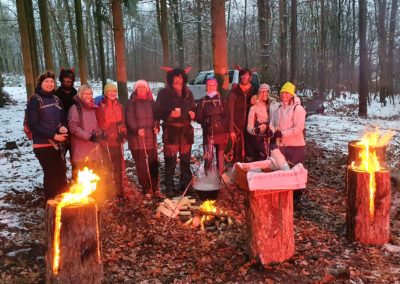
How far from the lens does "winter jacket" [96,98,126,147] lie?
18.3ft

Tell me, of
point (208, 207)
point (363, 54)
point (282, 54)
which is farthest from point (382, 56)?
point (208, 207)

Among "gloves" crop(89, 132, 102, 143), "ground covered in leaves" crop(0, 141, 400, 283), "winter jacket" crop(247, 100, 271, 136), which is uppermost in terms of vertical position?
"winter jacket" crop(247, 100, 271, 136)

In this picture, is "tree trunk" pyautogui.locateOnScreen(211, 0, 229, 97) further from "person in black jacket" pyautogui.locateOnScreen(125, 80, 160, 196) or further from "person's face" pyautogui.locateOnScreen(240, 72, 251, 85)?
"person in black jacket" pyautogui.locateOnScreen(125, 80, 160, 196)

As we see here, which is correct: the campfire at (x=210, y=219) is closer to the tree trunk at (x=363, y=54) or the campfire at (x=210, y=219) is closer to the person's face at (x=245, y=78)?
the person's face at (x=245, y=78)

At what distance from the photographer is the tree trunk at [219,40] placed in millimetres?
6777

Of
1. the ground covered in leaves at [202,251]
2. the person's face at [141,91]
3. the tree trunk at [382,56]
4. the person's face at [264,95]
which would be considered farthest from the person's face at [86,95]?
the tree trunk at [382,56]

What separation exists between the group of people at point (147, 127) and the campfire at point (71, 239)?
1.86m

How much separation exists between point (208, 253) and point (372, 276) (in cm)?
175

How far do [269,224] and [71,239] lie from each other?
2.02 metres

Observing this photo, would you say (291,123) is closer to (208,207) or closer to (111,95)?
(208,207)

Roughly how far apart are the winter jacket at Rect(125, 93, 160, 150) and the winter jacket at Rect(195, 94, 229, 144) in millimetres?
813

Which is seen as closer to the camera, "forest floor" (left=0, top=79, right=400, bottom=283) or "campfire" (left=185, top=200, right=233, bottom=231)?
"forest floor" (left=0, top=79, right=400, bottom=283)

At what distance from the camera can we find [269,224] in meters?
3.88

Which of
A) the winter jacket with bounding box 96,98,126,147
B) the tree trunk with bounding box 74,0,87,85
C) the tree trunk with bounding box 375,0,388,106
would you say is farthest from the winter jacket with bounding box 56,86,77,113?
the tree trunk with bounding box 375,0,388,106
